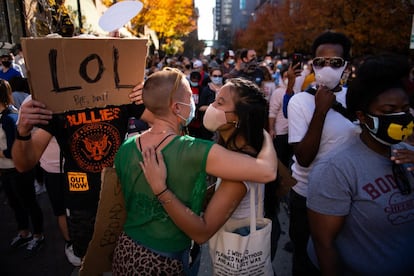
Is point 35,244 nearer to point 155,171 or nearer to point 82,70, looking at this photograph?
point 82,70

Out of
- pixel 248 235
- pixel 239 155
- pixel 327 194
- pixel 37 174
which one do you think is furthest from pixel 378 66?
pixel 37 174

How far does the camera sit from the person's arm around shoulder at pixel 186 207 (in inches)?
62.2

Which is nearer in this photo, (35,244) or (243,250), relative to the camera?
(243,250)

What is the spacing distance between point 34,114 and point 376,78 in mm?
1908

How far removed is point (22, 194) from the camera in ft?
12.9

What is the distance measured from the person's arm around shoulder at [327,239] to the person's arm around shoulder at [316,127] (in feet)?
2.04

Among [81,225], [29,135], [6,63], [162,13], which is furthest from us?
[162,13]

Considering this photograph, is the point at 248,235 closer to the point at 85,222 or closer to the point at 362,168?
the point at 362,168

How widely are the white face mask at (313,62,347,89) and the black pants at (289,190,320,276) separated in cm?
89

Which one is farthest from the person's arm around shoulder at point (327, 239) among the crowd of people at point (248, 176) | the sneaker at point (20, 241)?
the sneaker at point (20, 241)

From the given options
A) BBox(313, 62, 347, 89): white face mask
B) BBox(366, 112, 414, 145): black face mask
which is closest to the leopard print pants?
BBox(366, 112, 414, 145): black face mask

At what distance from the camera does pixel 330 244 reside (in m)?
1.76

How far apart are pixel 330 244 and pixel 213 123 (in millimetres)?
893

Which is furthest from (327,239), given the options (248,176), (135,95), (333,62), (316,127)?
(135,95)
